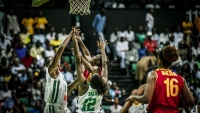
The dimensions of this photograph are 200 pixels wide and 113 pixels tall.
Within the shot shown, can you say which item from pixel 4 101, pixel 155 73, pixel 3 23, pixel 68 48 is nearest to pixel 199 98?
pixel 68 48

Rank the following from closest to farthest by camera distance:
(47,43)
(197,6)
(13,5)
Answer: (47,43)
(13,5)
(197,6)

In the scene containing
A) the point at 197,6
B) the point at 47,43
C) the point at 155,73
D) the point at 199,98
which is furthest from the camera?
the point at 197,6

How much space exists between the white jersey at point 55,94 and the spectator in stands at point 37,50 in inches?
383

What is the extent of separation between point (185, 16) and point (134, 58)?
4.26 metres

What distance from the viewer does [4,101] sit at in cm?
1546

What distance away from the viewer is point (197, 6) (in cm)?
2198

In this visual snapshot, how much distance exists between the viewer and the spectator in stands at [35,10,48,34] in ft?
63.0

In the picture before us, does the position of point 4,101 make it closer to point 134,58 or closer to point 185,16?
point 134,58

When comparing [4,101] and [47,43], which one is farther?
[47,43]

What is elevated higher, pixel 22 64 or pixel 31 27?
pixel 31 27

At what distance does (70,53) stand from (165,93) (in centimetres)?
1172

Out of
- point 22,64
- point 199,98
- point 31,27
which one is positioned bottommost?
point 199,98

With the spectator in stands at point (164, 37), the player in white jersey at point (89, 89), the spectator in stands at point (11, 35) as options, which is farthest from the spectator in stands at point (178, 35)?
the player in white jersey at point (89, 89)

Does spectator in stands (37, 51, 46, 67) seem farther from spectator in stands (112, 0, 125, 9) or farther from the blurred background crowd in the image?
spectator in stands (112, 0, 125, 9)
